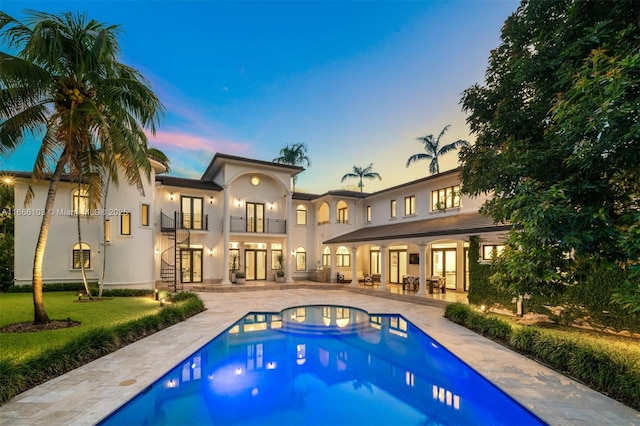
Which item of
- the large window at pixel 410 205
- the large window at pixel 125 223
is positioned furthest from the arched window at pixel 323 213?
the large window at pixel 125 223

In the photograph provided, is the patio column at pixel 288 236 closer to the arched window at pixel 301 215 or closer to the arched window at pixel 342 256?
the arched window at pixel 301 215

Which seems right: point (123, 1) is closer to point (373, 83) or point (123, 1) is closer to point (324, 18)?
point (324, 18)

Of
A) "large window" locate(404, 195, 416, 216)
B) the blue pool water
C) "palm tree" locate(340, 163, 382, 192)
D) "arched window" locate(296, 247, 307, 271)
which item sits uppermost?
"palm tree" locate(340, 163, 382, 192)

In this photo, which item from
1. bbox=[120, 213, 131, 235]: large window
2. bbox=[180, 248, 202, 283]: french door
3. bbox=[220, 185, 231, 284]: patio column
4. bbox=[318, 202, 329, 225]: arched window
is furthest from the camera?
bbox=[318, 202, 329, 225]: arched window

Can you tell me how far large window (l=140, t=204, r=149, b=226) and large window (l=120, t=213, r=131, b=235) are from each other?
0.63m

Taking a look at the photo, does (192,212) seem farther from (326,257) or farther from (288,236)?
(326,257)

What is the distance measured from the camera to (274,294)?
17.7 metres

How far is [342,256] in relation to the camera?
23.4m

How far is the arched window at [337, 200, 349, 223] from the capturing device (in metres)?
24.1

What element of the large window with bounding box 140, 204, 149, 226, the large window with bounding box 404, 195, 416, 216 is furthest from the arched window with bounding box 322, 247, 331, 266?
the large window with bounding box 140, 204, 149, 226

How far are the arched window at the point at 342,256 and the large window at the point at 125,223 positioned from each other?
13.5 meters

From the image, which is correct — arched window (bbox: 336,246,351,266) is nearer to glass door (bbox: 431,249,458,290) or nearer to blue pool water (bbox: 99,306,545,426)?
glass door (bbox: 431,249,458,290)

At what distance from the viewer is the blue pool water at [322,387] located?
17.5 ft

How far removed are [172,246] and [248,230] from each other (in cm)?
477
